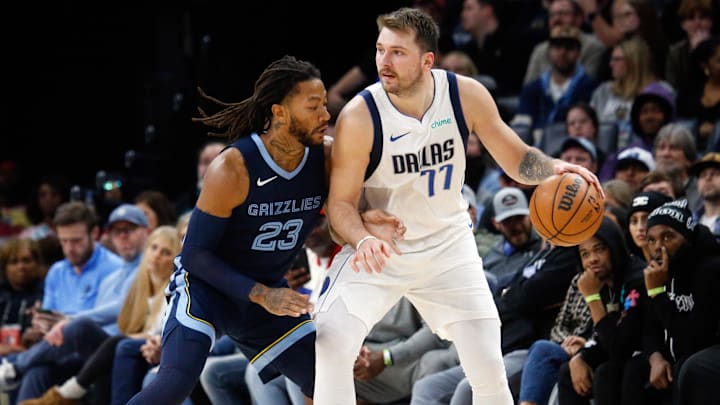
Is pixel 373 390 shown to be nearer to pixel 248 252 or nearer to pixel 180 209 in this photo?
pixel 248 252

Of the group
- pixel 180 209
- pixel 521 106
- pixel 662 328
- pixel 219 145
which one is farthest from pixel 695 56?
pixel 180 209

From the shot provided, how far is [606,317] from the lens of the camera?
6082mm

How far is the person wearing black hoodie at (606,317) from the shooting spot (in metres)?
5.95

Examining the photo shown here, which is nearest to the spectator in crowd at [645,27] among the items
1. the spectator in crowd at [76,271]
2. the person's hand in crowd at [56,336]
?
the spectator in crowd at [76,271]

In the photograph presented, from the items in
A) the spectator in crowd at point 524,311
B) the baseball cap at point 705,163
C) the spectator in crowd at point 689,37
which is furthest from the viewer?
the spectator in crowd at point 689,37

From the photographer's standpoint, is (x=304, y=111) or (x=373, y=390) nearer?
(x=304, y=111)

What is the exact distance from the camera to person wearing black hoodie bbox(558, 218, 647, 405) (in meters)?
5.95

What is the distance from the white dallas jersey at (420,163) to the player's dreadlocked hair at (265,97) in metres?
0.36

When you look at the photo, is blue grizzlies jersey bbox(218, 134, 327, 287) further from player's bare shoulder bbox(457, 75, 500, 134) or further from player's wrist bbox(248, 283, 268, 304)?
player's bare shoulder bbox(457, 75, 500, 134)

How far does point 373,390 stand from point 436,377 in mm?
593

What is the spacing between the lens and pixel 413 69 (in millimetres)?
5273

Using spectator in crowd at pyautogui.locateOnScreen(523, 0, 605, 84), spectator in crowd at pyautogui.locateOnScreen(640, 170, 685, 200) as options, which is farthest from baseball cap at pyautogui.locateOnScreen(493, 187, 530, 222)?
spectator in crowd at pyautogui.locateOnScreen(523, 0, 605, 84)

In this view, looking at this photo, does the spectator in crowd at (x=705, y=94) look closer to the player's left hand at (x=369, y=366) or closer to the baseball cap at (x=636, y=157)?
the baseball cap at (x=636, y=157)

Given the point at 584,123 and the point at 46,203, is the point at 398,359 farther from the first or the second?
the point at 46,203
